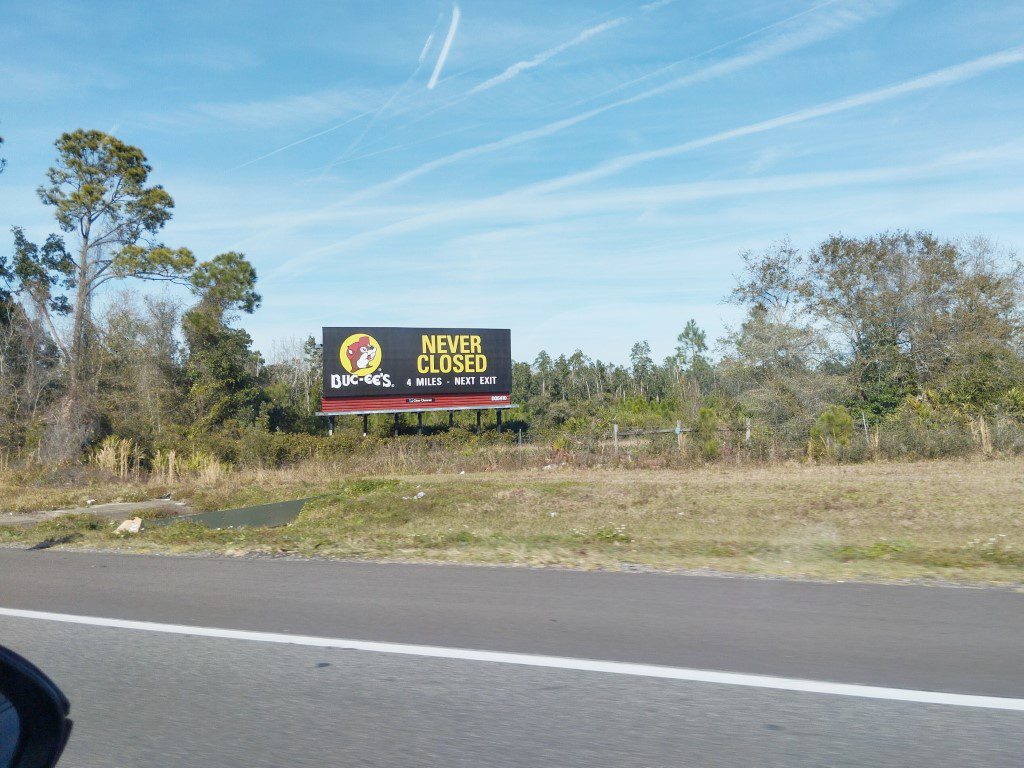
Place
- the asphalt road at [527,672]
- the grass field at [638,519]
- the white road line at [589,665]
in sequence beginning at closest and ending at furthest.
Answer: the asphalt road at [527,672] < the white road line at [589,665] < the grass field at [638,519]

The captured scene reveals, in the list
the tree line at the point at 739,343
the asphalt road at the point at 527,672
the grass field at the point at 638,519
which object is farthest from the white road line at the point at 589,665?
the tree line at the point at 739,343

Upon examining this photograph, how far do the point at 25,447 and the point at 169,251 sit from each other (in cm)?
1117

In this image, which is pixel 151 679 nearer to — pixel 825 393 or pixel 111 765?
pixel 111 765

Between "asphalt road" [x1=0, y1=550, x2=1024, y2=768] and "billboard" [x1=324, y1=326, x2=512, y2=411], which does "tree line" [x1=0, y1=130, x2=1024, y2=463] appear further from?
"asphalt road" [x1=0, y1=550, x2=1024, y2=768]

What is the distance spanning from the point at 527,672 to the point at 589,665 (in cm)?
41

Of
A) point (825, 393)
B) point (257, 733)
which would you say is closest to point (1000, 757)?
point (257, 733)

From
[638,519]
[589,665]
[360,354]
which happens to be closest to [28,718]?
[589,665]

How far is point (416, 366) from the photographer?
43.2 meters

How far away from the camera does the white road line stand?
4648 mm

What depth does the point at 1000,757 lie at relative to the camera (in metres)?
3.87

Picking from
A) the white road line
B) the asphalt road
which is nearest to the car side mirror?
the asphalt road

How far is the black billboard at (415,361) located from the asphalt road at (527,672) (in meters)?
33.1

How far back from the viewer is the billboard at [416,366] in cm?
4134

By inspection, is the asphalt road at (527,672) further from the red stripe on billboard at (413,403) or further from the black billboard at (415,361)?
the black billboard at (415,361)
